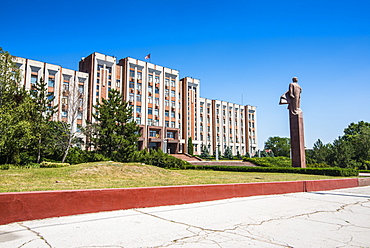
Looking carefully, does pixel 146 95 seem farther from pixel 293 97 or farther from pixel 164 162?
pixel 293 97

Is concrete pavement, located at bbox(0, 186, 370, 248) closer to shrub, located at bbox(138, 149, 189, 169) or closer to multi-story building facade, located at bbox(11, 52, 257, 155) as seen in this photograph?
shrub, located at bbox(138, 149, 189, 169)

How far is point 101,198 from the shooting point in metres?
6.11

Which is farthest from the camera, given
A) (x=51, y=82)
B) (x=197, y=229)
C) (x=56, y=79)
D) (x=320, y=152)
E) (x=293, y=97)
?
(x=56, y=79)

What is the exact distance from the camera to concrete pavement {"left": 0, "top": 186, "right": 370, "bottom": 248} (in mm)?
4008

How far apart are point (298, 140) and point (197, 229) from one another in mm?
20613

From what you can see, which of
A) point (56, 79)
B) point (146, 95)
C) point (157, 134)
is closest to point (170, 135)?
point (157, 134)

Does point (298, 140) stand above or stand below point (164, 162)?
above

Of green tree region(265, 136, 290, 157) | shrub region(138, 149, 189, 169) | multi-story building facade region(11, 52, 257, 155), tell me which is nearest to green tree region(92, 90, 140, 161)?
shrub region(138, 149, 189, 169)

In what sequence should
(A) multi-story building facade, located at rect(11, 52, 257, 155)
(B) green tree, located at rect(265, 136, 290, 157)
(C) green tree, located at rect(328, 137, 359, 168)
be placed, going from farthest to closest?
(B) green tree, located at rect(265, 136, 290, 157) < (A) multi-story building facade, located at rect(11, 52, 257, 155) < (C) green tree, located at rect(328, 137, 359, 168)

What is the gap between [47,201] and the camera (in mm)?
5379

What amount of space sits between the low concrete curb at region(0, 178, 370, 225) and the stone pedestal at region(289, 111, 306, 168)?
1500cm

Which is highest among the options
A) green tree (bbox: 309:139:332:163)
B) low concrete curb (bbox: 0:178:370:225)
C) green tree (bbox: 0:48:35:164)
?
green tree (bbox: 0:48:35:164)

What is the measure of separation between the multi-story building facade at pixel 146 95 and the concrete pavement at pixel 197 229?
3623 centimetres

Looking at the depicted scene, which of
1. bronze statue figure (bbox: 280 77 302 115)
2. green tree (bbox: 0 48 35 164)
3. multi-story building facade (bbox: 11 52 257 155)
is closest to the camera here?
green tree (bbox: 0 48 35 164)
